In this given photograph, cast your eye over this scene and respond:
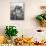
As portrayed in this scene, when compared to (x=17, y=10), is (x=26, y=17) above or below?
below

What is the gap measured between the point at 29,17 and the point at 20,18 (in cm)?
16

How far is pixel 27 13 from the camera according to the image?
2945 millimetres

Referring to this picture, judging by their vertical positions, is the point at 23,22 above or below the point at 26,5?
below

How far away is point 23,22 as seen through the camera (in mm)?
2953

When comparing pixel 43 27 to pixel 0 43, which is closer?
pixel 0 43

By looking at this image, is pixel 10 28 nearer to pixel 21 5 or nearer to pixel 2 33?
pixel 2 33

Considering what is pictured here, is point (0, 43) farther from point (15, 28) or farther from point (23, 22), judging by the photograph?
point (23, 22)

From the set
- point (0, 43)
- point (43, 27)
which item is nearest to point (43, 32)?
point (43, 27)

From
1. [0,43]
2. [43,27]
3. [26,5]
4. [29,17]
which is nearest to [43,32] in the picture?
[43,27]

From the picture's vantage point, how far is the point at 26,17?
2.95 meters

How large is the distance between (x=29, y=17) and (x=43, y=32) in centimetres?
36

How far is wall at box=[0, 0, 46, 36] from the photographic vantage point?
294 cm

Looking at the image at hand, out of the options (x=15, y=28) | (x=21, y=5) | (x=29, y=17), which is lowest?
(x=15, y=28)

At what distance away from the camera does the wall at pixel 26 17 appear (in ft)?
9.64
